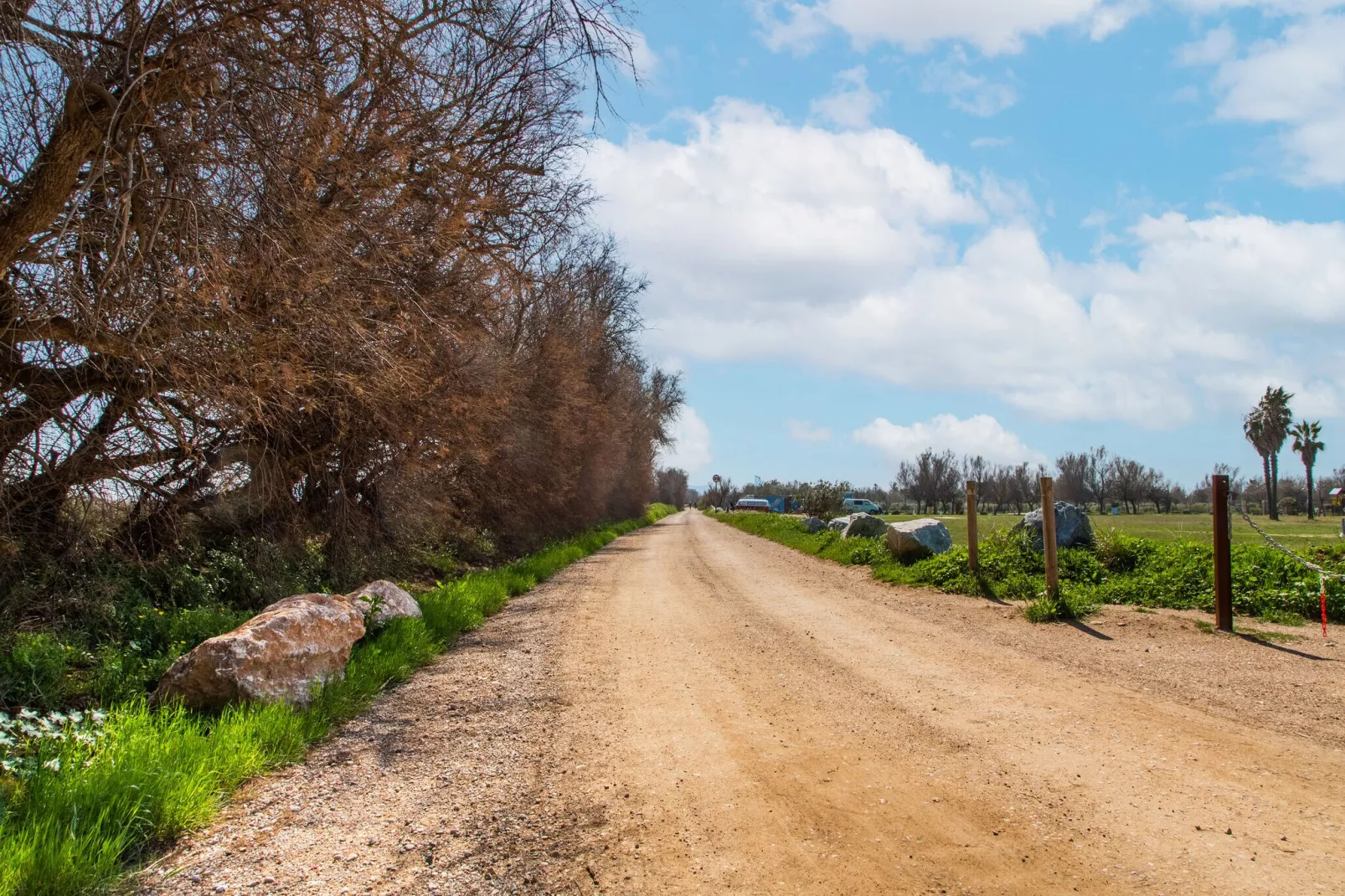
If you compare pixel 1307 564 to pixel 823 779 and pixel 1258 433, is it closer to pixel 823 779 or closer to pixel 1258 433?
pixel 823 779

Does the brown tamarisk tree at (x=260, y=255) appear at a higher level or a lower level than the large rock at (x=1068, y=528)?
higher

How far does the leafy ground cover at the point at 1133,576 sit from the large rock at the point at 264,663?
27.1ft

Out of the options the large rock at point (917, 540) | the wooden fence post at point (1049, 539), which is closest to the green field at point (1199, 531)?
the large rock at point (917, 540)

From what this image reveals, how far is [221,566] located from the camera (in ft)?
36.9

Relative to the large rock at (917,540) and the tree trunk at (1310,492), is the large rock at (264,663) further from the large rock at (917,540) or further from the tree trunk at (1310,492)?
the tree trunk at (1310,492)

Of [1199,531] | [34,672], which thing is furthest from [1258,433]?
[34,672]

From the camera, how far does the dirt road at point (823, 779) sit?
360 cm

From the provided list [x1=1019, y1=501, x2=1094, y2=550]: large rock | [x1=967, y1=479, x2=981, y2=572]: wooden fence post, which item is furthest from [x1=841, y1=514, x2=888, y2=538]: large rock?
[x1=967, y1=479, x2=981, y2=572]: wooden fence post

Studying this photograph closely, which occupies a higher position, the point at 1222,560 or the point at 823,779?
the point at 1222,560

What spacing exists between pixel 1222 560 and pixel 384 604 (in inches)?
371

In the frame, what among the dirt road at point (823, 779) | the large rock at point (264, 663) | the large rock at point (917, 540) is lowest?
the dirt road at point (823, 779)

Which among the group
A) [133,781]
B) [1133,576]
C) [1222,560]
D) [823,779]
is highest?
[1222,560]

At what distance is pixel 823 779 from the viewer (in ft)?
15.5

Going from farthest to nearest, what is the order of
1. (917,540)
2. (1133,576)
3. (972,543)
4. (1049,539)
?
(917,540), (972,543), (1133,576), (1049,539)
